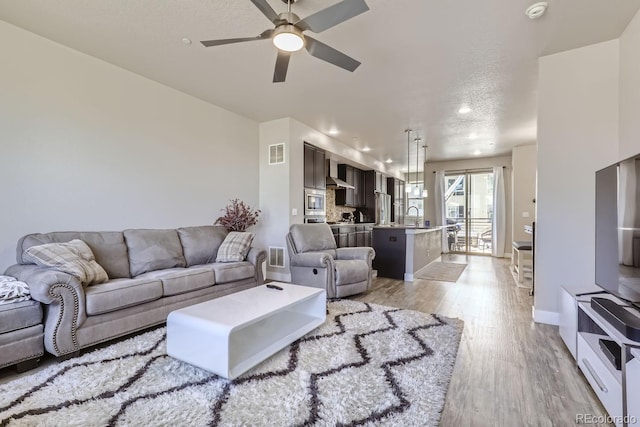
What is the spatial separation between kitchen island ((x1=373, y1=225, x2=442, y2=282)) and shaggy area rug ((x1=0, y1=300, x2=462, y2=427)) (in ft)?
8.05

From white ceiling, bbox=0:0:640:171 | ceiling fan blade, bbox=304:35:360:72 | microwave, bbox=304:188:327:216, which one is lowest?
microwave, bbox=304:188:327:216

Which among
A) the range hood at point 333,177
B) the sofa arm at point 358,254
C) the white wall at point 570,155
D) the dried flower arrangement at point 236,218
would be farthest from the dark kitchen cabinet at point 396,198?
the white wall at point 570,155

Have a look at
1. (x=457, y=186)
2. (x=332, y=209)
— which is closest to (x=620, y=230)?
(x=332, y=209)

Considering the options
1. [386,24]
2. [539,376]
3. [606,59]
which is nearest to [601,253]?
[539,376]

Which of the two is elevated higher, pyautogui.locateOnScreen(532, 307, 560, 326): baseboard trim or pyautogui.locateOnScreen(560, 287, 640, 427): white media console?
pyautogui.locateOnScreen(560, 287, 640, 427): white media console

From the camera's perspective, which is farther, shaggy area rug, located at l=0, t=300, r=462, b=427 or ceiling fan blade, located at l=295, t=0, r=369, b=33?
ceiling fan blade, located at l=295, t=0, r=369, b=33

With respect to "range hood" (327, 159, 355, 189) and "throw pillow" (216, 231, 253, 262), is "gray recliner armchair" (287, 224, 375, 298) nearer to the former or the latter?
"throw pillow" (216, 231, 253, 262)

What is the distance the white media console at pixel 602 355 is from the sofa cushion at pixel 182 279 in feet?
10.2

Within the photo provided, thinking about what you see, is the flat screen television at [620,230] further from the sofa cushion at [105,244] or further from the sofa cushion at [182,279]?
the sofa cushion at [105,244]

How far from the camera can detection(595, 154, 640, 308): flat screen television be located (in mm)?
1681

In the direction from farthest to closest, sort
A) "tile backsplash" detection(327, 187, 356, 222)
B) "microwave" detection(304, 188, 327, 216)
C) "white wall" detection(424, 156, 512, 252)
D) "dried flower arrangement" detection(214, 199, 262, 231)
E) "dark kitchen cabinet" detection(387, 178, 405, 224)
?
"dark kitchen cabinet" detection(387, 178, 405, 224) → "white wall" detection(424, 156, 512, 252) → "tile backsplash" detection(327, 187, 356, 222) → "microwave" detection(304, 188, 327, 216) → "dried flower arrangement" detection(214, 199, 262, 231)

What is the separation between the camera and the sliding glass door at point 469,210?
8.16 meters

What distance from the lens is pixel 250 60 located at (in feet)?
10.2

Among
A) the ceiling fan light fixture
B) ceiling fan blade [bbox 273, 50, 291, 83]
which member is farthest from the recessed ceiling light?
ceiling fan blade [bbox 273, 50, 291, 83]
